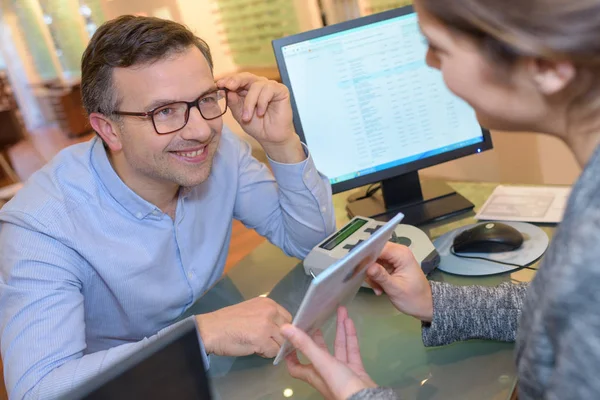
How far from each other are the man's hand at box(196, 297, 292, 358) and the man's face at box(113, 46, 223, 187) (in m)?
0.36

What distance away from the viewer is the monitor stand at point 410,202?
4.57 ft

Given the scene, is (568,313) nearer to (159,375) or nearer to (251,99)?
(159,375)

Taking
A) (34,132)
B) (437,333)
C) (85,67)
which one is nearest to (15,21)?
(34,132)

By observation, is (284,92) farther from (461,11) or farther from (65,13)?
(65,13)

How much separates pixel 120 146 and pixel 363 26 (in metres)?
0.62

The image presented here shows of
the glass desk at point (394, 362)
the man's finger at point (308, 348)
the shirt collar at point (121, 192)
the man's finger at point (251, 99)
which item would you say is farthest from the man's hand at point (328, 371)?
the man's finger at point (251, 99)

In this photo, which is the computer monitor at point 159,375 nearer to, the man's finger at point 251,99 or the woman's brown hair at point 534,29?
the woman's brown hair at point 534,29

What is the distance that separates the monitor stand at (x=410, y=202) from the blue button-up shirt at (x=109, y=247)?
167 mm

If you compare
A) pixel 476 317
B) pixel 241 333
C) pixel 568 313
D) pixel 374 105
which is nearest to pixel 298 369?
pixel 241 333

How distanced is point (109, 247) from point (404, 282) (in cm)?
61

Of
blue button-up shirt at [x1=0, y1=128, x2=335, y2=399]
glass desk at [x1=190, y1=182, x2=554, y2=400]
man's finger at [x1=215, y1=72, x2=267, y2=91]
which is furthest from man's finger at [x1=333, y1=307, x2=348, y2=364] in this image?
man's finger at [x1=215, y1=72, x2=267, y2=91]

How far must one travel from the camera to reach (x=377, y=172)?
53.7 inches

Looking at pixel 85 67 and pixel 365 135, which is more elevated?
pixel 85 67

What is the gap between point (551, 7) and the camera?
1.53 ft
